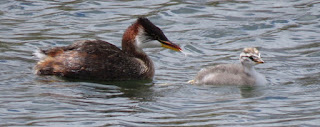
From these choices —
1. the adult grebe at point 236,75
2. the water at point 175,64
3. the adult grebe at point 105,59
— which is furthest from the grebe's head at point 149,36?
the adult grebe at point 236,75

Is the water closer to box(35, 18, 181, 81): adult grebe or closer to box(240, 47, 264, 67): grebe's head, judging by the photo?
box(35, 18, 181, 81): adult grebe

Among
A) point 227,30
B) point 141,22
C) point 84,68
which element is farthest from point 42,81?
point 227,30

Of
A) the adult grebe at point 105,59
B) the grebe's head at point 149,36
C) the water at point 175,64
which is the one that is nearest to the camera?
the water at point 175,64

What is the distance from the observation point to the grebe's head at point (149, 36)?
11.6m

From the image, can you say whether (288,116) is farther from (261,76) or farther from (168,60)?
(168,60)

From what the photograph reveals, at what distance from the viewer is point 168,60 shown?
13.0 metres

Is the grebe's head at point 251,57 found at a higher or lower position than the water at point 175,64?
higher

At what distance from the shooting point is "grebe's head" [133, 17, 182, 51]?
1162 centimetres

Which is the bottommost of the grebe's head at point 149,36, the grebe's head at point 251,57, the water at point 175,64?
the water at point 175,64

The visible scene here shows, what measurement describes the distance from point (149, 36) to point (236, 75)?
152 cm

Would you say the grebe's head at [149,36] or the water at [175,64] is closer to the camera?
the water at [175,64]

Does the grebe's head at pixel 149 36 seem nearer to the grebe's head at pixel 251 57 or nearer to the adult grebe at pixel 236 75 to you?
the adult grebe at pixel 236 75

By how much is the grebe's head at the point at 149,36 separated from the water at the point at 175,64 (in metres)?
0.51

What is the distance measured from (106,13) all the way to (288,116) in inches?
304
